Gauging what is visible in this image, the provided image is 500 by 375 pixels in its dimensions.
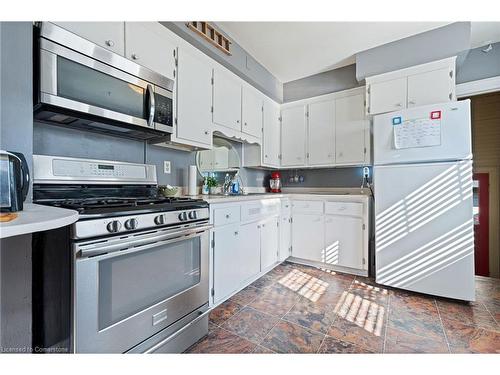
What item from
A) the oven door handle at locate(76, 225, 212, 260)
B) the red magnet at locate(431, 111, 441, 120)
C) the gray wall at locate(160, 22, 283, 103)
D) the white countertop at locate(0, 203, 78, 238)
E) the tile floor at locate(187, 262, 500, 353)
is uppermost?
the gray wall at locate(160, 22, 283, 103)

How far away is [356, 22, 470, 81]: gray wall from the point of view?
2.12 m

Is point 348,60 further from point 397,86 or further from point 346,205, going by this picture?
point 346,205

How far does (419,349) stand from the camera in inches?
54.6

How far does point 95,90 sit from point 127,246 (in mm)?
916

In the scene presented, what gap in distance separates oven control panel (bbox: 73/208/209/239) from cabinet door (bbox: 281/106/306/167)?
6.72 ft

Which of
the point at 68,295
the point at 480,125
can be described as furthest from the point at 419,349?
the point at 480,125

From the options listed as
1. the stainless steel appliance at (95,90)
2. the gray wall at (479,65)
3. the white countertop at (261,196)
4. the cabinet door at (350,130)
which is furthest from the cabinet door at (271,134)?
the gray wall at (479,65)

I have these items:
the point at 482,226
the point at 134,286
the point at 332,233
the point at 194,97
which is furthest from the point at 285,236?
the point at 482,226

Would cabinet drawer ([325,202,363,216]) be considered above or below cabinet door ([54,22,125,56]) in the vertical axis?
below

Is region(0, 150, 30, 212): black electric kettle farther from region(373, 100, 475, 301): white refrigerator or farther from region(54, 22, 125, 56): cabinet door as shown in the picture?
region(373, 100, 475, 301): white refrigerator

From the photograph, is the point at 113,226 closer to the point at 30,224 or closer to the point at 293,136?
the point at 30,224

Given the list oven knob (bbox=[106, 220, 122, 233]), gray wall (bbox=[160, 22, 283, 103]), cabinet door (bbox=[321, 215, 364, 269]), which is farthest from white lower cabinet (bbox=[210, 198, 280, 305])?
gray wall (bbox=[160, 22, 283, 103])

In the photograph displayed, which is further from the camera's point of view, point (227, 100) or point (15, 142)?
point (227, 100)

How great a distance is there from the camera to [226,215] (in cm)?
186
